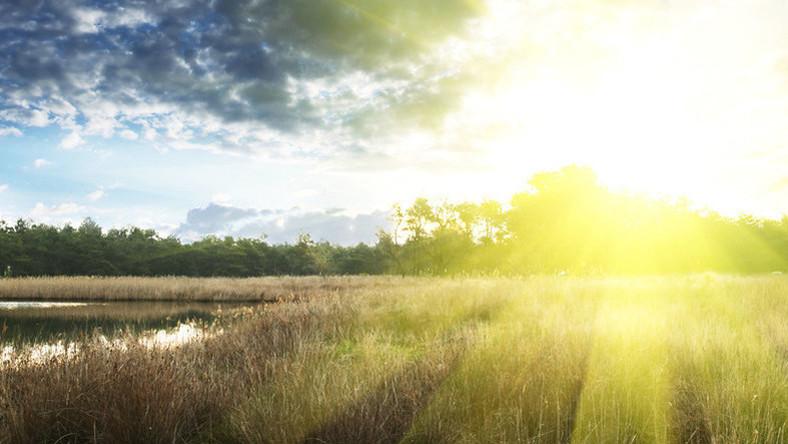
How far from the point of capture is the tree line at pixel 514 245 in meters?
35.7

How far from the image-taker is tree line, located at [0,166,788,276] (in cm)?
3566

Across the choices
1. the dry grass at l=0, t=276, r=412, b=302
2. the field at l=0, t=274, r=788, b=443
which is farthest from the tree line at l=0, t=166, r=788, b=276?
the field at l=0, t=274, r=788, b=443

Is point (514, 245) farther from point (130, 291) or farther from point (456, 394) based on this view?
point (456, 394)

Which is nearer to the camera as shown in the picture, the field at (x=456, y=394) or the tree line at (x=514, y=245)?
the field at (x=456, y=394)

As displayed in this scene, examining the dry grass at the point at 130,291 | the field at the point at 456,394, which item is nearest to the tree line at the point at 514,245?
the dry grass at the point at 130,291

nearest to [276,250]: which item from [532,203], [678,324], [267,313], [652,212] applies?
[532,203]

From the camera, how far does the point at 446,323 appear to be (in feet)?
31.4

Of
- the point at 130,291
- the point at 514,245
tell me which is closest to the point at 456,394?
the point at 130,291

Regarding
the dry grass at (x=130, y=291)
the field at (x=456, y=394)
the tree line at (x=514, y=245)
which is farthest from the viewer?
the tree line at (x=514, y=245)

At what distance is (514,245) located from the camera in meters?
43.0

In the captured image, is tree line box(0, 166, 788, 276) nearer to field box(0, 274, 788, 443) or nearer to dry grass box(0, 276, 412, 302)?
dry grass box(0, 276, 412, 302)

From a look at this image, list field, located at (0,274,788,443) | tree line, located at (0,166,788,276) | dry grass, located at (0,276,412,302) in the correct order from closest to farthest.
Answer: field, located at (0,274,788,443)
dry grass, located at (0,276,412,302)
tree line, located at (0,166,788,276)

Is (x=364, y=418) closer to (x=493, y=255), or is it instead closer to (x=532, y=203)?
(x=532, y=203)

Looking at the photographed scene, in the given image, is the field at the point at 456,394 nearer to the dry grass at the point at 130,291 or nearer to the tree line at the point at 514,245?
the tree line at the point at 514,245
